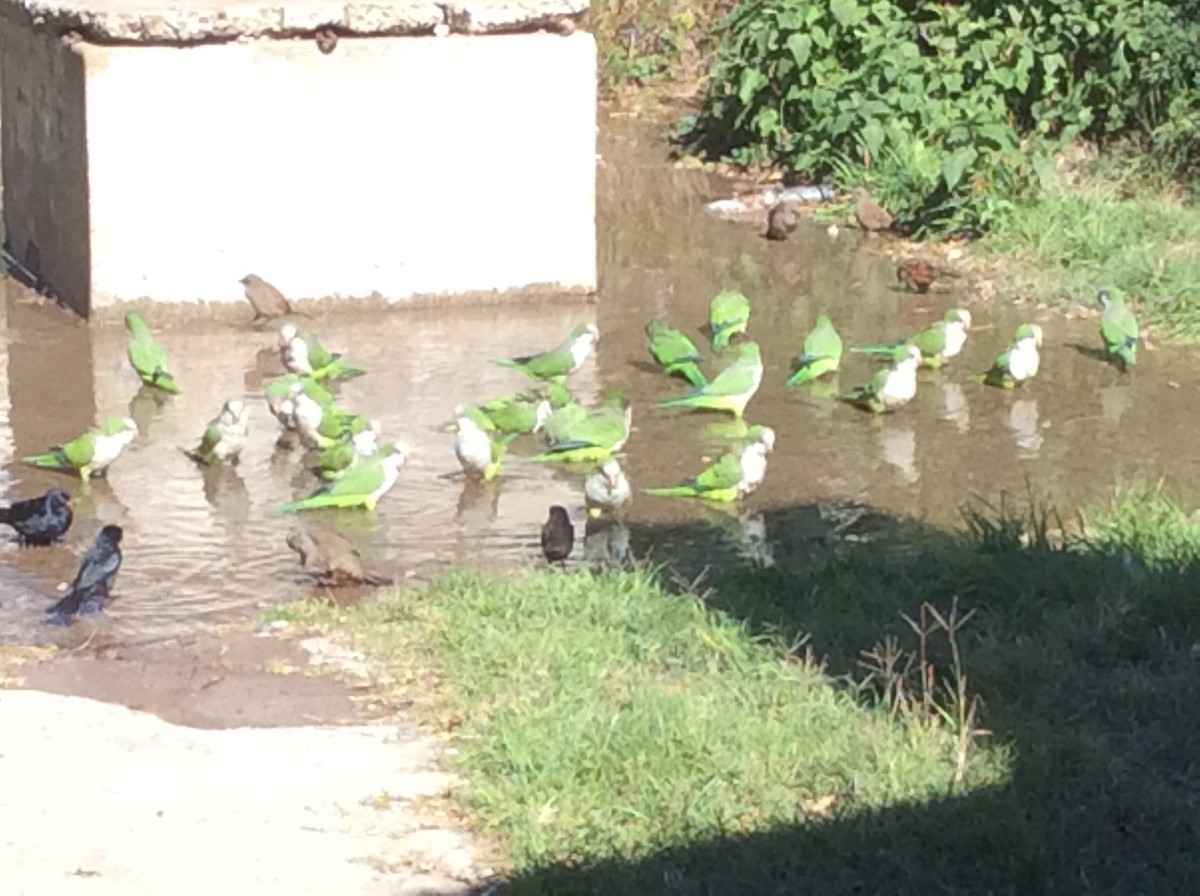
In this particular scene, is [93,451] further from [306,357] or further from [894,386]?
[894,386]

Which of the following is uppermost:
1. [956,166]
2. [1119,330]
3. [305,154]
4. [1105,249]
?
[305,154]

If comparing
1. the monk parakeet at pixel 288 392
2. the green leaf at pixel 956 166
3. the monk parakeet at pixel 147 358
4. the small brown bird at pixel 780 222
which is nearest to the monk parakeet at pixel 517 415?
the monk parakeet at pixel 288 392

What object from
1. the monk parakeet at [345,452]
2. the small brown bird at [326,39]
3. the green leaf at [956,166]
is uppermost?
the small brown bird at [326,39]

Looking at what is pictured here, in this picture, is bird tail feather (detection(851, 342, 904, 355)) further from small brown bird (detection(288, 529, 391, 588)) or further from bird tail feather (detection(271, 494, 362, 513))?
small brown bird (detection(288, 529, 391, 588))

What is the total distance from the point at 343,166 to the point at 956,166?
3.46 m

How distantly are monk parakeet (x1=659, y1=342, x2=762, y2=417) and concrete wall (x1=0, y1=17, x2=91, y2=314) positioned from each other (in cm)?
318

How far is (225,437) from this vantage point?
27.7 feet

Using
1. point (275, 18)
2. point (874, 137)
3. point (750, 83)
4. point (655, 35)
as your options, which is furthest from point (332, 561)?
point (655, 35)

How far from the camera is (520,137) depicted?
10.9 meters

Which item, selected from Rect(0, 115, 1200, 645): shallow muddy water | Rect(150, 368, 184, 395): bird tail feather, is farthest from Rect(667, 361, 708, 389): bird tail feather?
Rect(150, 368, 184, 395): bird tail feather

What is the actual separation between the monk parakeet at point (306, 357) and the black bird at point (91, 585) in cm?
252

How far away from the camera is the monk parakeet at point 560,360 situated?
373 inches

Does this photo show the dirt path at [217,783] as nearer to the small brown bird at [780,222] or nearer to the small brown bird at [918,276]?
the small brown bird at [918,276]

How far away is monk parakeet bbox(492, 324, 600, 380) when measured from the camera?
9.48 metres
